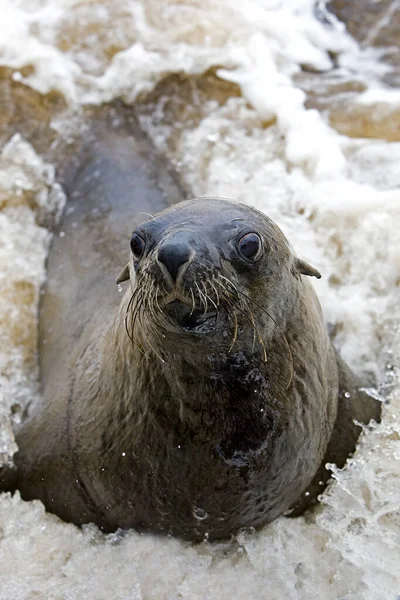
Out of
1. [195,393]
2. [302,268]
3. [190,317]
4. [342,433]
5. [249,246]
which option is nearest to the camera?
[190,317]

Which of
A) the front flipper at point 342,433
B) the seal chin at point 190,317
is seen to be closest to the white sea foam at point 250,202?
the front flipper at point 342,433

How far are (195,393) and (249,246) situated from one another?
26.3 inches

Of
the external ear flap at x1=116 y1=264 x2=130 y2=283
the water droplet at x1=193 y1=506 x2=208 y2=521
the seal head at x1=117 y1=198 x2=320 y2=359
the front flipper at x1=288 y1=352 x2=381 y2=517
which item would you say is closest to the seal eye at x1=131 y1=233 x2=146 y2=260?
the seal head at x1=117 y1=198 x2=320 y2=359

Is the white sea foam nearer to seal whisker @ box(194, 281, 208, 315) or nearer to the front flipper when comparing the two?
the front flipper

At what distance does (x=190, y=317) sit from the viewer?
2799 millimetres

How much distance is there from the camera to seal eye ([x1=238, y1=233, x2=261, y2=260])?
2.94 meters

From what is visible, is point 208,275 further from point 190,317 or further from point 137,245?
point 137,245

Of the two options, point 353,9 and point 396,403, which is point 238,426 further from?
point 353,9

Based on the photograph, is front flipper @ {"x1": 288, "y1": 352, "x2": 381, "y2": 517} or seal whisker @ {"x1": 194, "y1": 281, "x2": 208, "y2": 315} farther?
front flipper @ {"x1": 288, "y1": 352, "x2": 381, "y2": 517}

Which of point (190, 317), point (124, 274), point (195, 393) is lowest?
point (195, 393)

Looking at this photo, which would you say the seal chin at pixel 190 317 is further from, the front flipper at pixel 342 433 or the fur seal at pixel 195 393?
the front flipper at pixel 342 433

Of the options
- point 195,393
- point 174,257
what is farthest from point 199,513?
point 174,257

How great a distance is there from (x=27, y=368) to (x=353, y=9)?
5.41 metres

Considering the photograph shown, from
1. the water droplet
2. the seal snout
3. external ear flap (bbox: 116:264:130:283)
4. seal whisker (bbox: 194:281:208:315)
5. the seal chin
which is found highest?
the seal snout
